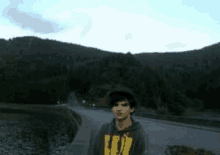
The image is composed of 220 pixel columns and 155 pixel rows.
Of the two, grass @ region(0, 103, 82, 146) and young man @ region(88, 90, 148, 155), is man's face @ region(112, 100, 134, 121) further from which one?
grass @ region(0, 103, 82, 146)

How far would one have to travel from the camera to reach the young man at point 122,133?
157 cm

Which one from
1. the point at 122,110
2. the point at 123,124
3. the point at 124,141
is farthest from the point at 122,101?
the point at 124,141

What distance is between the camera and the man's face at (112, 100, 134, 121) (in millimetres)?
1625

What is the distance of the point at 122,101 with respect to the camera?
1705 millimetres

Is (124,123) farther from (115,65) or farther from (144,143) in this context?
(115,65)

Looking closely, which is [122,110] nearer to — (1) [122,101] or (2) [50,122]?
(1) [122,101]

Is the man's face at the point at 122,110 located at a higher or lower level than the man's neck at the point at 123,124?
higher

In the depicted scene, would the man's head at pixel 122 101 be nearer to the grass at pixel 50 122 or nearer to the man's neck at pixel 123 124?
the man's neck at pixel 123 124

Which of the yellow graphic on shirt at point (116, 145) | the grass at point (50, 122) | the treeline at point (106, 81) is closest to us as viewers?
the yellow graphic on shirt at point (116, 145)

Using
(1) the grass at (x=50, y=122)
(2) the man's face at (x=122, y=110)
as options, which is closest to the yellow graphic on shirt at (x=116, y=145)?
(2) the man's face at (x=122, y=110)

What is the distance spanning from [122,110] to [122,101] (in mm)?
91

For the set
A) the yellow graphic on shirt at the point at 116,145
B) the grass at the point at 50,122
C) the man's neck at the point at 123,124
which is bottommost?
the grass at the point at 50,122

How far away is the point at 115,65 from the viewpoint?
6050cm

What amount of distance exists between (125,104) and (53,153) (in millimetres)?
10229
